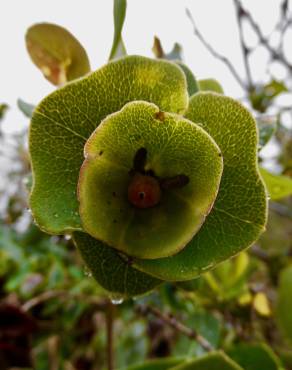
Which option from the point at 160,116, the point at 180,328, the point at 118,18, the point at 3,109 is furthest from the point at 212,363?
the point at 3,109

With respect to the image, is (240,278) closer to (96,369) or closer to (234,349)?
(234,349)

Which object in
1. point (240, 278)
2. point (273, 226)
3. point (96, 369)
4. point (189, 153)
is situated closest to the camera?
point (189, 153)

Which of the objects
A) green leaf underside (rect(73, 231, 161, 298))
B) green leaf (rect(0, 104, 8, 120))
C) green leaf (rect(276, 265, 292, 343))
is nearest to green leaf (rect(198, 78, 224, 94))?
green leaf underside (rect(73, 231, 161, 298))

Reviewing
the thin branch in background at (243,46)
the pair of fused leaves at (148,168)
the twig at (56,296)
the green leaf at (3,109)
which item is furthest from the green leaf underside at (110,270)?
the thin branch in background at (243,46)

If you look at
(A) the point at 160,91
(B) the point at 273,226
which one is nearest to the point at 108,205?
(A) the point at 160,91

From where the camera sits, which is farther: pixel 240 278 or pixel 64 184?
pixel 240 278

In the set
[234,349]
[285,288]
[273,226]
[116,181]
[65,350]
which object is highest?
[116,181]

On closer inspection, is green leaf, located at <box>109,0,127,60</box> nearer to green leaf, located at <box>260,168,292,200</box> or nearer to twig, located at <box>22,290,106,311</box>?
green leaf, located at <box>260,168,292,200</box>
